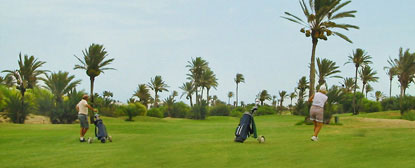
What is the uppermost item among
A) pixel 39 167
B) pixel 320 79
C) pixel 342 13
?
pixel 342 13

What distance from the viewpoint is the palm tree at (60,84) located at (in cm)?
4644

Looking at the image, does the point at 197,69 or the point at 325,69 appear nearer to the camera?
the point at 325,69

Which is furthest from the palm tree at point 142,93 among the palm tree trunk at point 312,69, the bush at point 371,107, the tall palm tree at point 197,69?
the palm tree trunk at point 312,69

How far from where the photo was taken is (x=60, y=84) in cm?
4656

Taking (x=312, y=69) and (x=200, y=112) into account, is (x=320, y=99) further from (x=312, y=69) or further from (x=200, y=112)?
(x=200, y=112)

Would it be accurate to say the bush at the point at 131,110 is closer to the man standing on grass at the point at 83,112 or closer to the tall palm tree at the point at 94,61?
the tall palm tree at the point at 94,61

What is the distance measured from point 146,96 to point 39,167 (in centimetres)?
8326

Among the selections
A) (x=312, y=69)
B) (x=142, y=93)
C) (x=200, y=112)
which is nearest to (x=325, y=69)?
(x=312, y=69)

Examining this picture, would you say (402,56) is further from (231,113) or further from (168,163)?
(168,163)

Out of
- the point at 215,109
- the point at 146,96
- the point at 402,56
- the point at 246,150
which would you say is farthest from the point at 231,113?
the point at 246,150

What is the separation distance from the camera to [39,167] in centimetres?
1021

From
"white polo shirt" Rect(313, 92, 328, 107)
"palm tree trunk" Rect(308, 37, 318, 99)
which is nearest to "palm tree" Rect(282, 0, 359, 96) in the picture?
"palm tree trunk" Rect(308, 37, 318, 99)

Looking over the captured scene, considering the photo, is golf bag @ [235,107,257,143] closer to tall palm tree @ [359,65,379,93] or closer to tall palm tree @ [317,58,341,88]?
tall palm tree @ [317,58,341,88]

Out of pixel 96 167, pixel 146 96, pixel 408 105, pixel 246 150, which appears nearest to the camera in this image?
pixel 96 167
